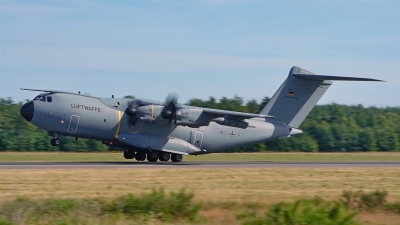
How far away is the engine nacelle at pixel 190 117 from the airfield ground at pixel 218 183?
14.2 feet

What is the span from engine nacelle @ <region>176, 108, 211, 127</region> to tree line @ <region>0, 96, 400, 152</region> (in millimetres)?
17115

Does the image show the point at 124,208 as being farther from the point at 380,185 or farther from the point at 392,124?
the point at 392,124

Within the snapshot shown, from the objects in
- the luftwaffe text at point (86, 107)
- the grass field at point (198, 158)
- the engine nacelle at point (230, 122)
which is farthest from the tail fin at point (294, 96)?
the luftwaffe text at point (86, 107)

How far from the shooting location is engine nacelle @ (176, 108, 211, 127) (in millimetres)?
29188

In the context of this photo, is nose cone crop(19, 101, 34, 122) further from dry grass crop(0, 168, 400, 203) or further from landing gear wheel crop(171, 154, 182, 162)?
landing gear wheel crop(171, 154, 182, 162)

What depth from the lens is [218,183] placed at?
66.8 ft

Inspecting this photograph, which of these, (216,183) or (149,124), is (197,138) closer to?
(149,124)

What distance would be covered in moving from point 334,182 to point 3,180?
11905mm

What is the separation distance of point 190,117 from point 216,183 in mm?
9283

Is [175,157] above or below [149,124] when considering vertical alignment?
below

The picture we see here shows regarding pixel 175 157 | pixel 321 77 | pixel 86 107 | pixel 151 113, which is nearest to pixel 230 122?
pixel 175 157

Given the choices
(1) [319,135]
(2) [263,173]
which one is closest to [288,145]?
(1) [319,135]

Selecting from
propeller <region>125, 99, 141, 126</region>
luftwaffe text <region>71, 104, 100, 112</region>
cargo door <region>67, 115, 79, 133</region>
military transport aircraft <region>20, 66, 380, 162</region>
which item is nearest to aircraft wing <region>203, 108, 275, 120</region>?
military transport aircraft <region>20, 66, 380, 162</region>

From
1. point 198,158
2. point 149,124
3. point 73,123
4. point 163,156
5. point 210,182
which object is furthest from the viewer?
point 198,158
